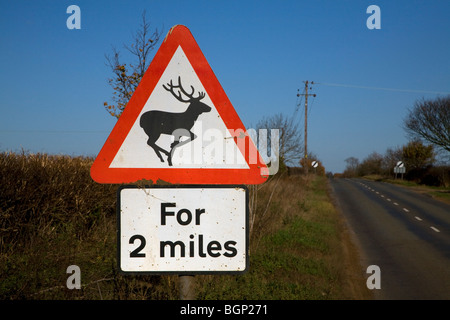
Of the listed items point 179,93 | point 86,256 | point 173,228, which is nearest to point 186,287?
point 173,228

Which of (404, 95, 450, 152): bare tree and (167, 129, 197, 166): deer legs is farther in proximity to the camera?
(404, 95, 450, 152): bare tree

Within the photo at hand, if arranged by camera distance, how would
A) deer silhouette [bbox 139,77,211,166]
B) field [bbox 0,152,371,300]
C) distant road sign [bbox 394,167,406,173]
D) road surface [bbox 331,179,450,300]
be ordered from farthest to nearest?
1. distant road sign [bbox 394,167,406,173]
2. road surface [bbox 331,179,450,300]
3. field [bbox 0,152,371,300]
4. deer silhouette [bbox 139,77,211,166]

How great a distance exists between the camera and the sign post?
1893 millimetres

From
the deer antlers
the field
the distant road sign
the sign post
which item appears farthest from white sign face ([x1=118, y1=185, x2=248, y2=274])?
the distant road sign

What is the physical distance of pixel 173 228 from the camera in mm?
1895

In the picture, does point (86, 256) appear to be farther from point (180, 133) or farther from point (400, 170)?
point (400, 170)

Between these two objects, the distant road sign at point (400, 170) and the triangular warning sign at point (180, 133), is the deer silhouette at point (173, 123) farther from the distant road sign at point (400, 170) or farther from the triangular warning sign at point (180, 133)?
the distant road sign at point (400, 170)

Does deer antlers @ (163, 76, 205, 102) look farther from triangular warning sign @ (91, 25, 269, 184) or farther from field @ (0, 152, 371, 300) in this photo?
field @ (0, 152, 371, 300)

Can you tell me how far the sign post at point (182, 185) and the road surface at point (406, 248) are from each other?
4.86 metres

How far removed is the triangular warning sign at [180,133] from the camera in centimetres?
190

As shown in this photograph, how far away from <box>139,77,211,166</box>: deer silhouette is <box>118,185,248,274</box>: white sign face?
0.20 metres

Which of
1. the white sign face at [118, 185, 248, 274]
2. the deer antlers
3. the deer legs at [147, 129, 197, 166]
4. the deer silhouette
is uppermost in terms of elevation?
the deer antlers
